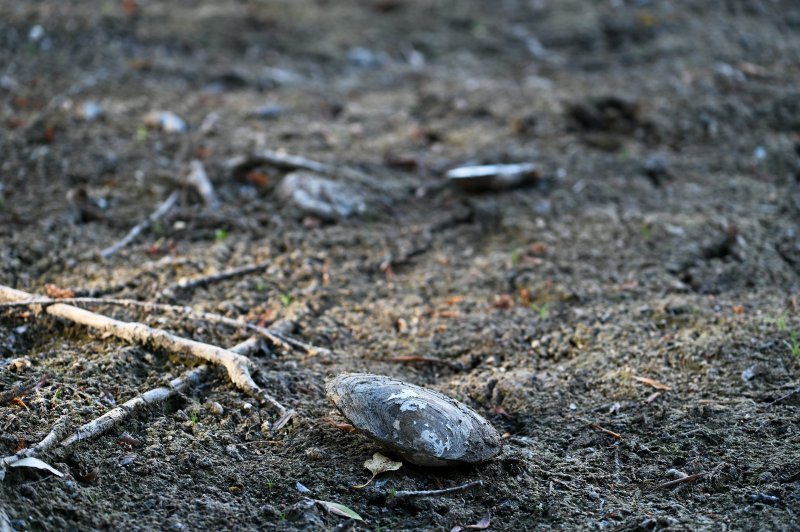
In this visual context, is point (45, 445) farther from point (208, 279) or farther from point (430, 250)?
point (430, 250)

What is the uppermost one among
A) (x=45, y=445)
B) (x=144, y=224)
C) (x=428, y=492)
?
(x=45, y=445)

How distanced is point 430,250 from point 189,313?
1.39 metres

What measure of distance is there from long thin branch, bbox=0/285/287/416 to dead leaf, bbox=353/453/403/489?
40 cm

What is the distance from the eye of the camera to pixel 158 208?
412 centimetres

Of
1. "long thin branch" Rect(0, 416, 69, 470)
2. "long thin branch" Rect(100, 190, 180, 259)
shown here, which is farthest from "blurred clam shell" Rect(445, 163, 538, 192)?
"long thin branch" Rect(0, 416, 69, 470)

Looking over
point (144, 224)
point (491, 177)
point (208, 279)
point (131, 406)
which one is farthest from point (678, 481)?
point (144, 224)

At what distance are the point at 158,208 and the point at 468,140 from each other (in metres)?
2.08

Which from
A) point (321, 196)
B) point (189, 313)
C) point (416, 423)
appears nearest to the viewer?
point (416, 423)

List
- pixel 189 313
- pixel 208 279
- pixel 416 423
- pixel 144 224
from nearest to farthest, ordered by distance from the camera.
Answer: pixel 416 423
pixel 189 313
pixel 208 279
pixel 144 224

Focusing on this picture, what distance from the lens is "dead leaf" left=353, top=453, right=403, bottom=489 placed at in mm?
2385

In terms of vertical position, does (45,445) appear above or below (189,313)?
above

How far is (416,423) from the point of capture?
7.66ft

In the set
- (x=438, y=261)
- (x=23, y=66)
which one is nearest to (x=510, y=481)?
(x=438, y=261)

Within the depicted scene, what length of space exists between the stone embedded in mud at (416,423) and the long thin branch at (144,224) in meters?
1.75
